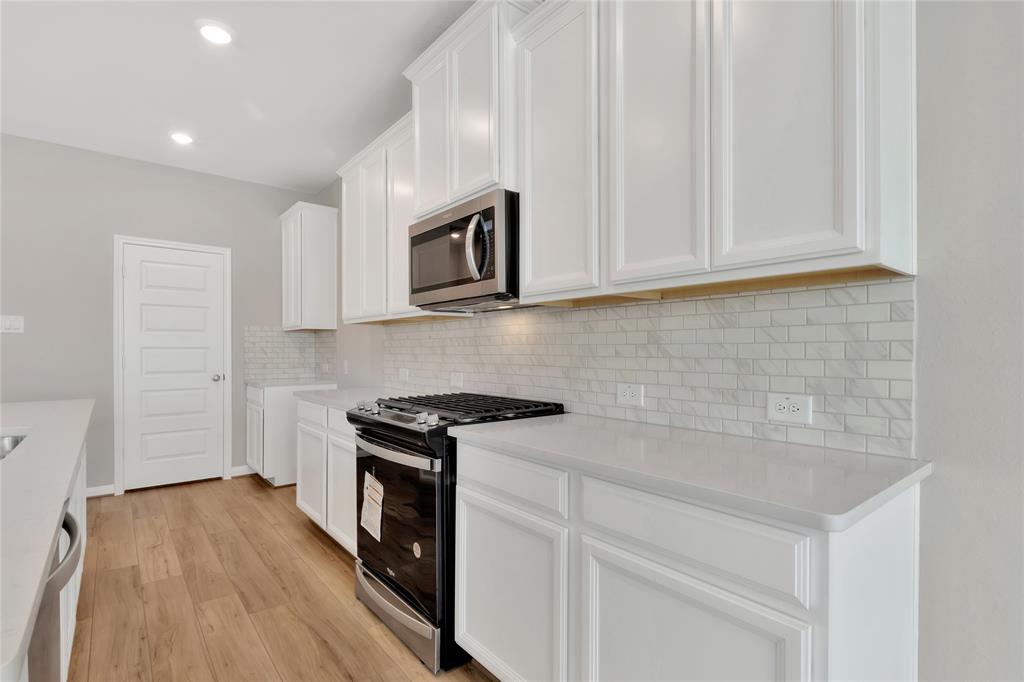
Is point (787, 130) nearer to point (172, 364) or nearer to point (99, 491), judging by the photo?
point (172, 364)

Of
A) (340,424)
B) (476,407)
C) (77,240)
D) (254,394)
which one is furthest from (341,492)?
(77,240)

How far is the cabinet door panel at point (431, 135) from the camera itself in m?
2.36

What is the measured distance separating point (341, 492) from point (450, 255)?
4.79 ft

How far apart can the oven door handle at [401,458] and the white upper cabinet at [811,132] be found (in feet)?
3.86

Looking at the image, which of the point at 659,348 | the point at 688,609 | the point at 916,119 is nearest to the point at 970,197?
the point at 916,119

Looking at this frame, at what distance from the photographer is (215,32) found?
2.48 meters

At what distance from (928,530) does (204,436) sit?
4.91 meters

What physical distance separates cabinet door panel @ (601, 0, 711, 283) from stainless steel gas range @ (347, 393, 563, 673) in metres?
0.86

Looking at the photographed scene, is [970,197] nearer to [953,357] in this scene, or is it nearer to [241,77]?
[953,357]

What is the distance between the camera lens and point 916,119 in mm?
1302

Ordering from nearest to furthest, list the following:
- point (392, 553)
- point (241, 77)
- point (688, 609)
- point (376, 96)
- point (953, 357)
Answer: point (688, 609)
point (953, 357)
point (392, 553)
point (241, 77)
point (376, 96)

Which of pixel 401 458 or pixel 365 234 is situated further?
pixel 365 234

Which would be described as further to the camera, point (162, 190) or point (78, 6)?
point (162, 190)

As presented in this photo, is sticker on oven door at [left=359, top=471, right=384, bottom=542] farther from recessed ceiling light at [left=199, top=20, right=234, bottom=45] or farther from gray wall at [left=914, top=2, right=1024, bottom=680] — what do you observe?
recessed ceiling light at [left=199, top=20, right=234, bottom=45]
